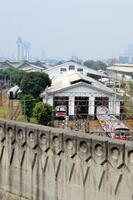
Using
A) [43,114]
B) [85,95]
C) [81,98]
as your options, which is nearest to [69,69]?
[81,98]

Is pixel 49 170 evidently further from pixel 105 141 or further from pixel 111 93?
pixel 111 93

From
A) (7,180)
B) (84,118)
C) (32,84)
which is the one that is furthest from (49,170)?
(32,84)

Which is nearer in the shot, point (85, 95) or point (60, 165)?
point (60, 165)

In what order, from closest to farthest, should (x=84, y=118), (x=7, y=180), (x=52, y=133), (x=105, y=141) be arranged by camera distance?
(x=105, y=141)
(x=52, y=133)
(x=7, y=180)
(x=84, y=118)

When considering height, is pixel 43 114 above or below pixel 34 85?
below

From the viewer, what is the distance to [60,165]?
1152 centimetres

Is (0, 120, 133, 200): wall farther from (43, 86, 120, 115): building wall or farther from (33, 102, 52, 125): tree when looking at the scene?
(43, 86, 120, 115): building wall

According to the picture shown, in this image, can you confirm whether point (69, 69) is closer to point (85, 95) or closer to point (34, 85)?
point (34, 85)

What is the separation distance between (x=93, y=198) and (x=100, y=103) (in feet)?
92.9

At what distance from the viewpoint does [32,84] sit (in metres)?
41.4

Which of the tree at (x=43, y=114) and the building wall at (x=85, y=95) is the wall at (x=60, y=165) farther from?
the building wall at (x=85, y=95)

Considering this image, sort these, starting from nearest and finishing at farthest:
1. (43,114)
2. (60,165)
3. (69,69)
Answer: (60,165) → (43,114) → (69,69)

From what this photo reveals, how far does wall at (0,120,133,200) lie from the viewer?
33.5ft

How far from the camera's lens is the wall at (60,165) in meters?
10.2
